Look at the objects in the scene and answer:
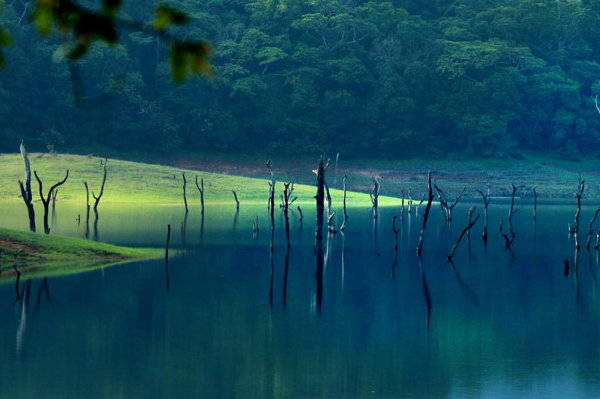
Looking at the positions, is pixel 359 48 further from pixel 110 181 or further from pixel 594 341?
pixel 594 341

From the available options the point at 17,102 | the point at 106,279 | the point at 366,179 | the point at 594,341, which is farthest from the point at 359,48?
the point at 594,341

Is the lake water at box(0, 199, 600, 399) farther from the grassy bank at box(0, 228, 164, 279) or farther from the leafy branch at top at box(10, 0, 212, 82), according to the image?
the leafy branch at top at box(10, 0, 212, 82)

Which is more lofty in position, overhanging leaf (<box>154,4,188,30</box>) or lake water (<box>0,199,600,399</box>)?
overhanging leaf (<box>154,4,188,30</box>)

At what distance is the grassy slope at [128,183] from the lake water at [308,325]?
968 inches

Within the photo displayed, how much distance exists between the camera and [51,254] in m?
33.8

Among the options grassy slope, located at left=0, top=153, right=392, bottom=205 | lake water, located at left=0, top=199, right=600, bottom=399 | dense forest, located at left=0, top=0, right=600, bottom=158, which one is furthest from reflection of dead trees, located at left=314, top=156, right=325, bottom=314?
dense forest, located at left=0, top=0, right=600, bottom=158

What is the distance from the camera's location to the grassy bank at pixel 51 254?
32094mm

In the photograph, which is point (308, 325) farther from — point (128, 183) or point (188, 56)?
point (128, 183)

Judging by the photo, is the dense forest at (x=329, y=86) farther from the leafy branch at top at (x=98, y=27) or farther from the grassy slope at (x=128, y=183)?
the leafy branch at top at (x=98, y=27)

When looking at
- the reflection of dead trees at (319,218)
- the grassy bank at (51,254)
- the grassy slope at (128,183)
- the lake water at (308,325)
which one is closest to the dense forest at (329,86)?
the grassy slope at (128,183)

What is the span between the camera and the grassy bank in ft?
105

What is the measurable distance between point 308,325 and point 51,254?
1250 cm

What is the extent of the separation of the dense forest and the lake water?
4649 cm

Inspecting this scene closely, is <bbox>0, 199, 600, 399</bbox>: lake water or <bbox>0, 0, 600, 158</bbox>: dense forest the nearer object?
<bbox>0, 199, 600, 399</bbox>: lake water
